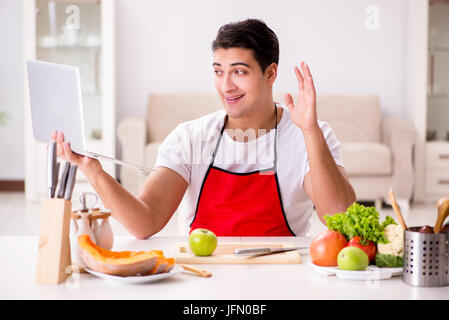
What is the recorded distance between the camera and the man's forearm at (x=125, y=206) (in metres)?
1.55

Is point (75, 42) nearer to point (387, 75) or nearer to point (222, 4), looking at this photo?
point (222, 4)

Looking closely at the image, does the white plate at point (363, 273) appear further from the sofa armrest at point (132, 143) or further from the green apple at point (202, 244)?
the sofa armrest at point (132, 143)

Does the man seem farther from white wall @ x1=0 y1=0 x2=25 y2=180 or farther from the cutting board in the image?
white wall @ x1=0 y1=0 x2=25 y2=180

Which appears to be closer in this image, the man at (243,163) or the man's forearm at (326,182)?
the man's forearm at (326,182)

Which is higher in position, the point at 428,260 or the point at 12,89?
the point at 12,89

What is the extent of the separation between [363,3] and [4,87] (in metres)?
2.98

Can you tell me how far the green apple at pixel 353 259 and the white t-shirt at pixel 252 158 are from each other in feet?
2.04

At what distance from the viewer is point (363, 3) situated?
5.22 meters

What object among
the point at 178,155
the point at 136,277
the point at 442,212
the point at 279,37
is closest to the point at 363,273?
the point at 442,212

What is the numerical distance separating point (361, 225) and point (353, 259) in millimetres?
91

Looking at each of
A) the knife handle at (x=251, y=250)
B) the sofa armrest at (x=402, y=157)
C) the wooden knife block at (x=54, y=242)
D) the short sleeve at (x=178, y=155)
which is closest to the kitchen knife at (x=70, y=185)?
the wooden knife block at (x=54, y=242)

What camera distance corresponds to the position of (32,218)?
4230mm

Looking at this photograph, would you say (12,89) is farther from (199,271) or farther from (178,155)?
(199,271)

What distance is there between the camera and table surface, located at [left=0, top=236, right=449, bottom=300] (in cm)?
109
